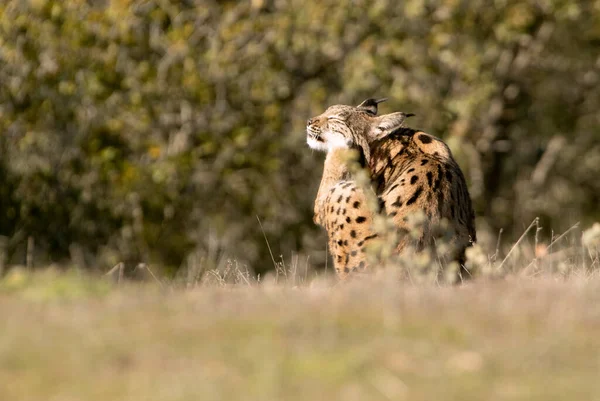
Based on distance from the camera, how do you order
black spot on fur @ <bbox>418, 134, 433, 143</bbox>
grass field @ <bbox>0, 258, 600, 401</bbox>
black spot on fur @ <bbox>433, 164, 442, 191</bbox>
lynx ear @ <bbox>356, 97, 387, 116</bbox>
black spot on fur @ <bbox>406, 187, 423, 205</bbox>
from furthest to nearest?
1. lynx ear @ <bbox>356, 97, 387, 116</bbox>
2. black spot on fur @ <bbox>418, 134, 433, 143</bbox>
3. black spot on fur @ <bbox>433, 164, 442, 191</bbox>
4. black spot on fur @ <bbox>406, 187, 423, 205</bbox>
5. grass field @ <bbox>0, 258, 600, 401</bbox>

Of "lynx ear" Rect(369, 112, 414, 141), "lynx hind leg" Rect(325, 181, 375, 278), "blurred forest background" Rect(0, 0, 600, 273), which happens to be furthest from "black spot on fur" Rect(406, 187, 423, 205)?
"blurred forest background" Rect(0, 0, 600, 273)

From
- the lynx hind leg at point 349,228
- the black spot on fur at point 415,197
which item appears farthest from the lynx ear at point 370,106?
the black spot on fur at point 415,197

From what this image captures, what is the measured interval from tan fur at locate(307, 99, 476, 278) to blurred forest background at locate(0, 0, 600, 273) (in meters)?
6.17

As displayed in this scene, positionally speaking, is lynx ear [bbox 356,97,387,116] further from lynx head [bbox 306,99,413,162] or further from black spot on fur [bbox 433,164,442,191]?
black spot on fur [bbox 433,164,442,191]

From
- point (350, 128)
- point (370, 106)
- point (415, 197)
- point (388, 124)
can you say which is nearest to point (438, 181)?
point (415, 197)

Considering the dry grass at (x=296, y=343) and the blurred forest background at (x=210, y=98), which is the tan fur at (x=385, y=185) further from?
the blurred forest background at (x=210, y=98)

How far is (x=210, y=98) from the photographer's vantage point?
57.2 feet

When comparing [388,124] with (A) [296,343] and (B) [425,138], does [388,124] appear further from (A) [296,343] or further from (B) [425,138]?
(A) [296,343]

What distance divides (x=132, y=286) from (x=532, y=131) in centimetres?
1522

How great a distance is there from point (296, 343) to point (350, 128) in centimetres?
529

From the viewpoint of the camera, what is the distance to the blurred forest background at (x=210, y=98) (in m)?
16.6

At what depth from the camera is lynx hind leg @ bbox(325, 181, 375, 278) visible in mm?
8828

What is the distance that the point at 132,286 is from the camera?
21.8 ft

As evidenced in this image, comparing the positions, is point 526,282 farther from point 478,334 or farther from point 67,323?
point 67,323
